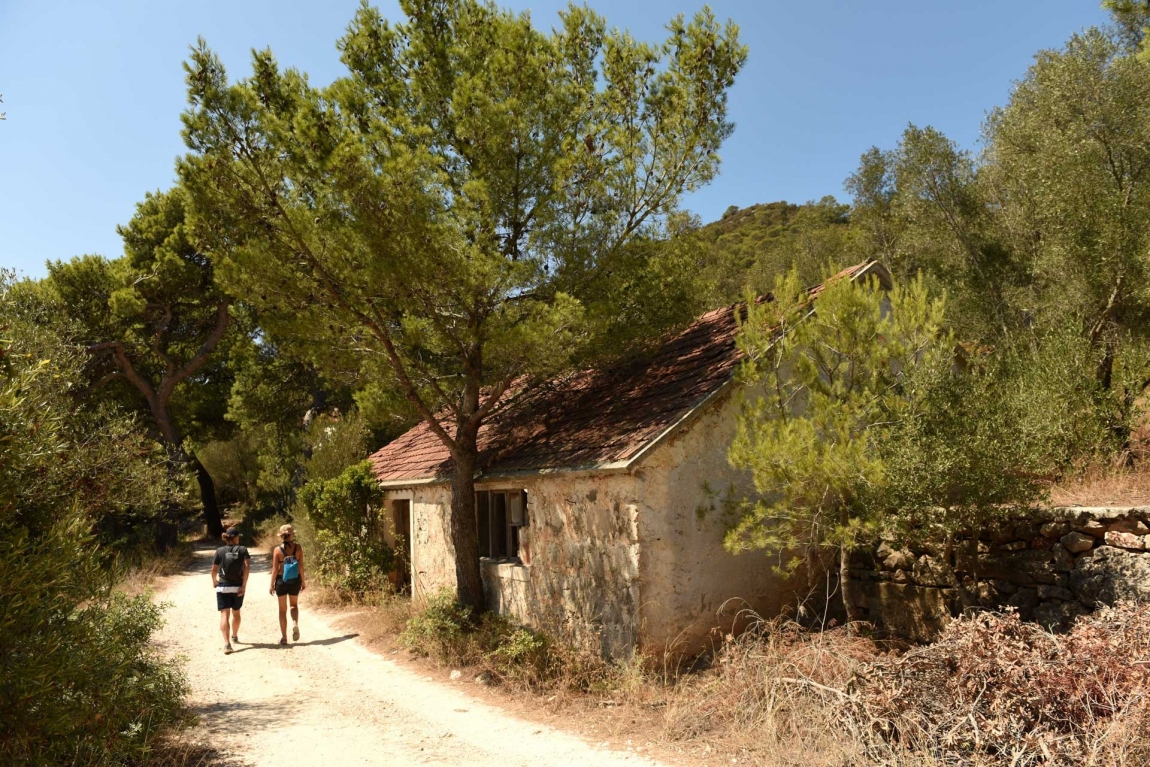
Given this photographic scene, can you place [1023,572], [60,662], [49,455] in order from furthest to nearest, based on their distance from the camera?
[1023,572]
[49,455]
[60,662]

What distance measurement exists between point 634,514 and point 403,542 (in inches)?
298

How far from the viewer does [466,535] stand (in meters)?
10.2

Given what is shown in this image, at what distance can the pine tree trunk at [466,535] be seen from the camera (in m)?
10.2

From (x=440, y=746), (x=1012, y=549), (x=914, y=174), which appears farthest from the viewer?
(x=914, y=174)

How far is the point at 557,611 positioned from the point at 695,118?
6.77 meters

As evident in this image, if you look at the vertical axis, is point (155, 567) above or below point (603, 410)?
below

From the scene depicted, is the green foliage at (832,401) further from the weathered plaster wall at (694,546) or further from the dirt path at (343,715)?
the dirt path at (343,715)

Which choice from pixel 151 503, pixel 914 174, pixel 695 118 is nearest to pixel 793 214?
pixel 914 174

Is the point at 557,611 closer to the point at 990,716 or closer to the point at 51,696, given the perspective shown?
the point at 990,716

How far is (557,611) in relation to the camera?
9039 millimetres

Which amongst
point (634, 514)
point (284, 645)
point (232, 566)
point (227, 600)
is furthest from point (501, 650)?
point (227, 600)

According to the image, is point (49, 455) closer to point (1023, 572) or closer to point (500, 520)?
point (500, 520)

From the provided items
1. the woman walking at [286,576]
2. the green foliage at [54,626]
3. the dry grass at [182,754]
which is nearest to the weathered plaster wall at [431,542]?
the woman walking at [286,576]

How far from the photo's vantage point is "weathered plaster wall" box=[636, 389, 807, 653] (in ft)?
25.8
